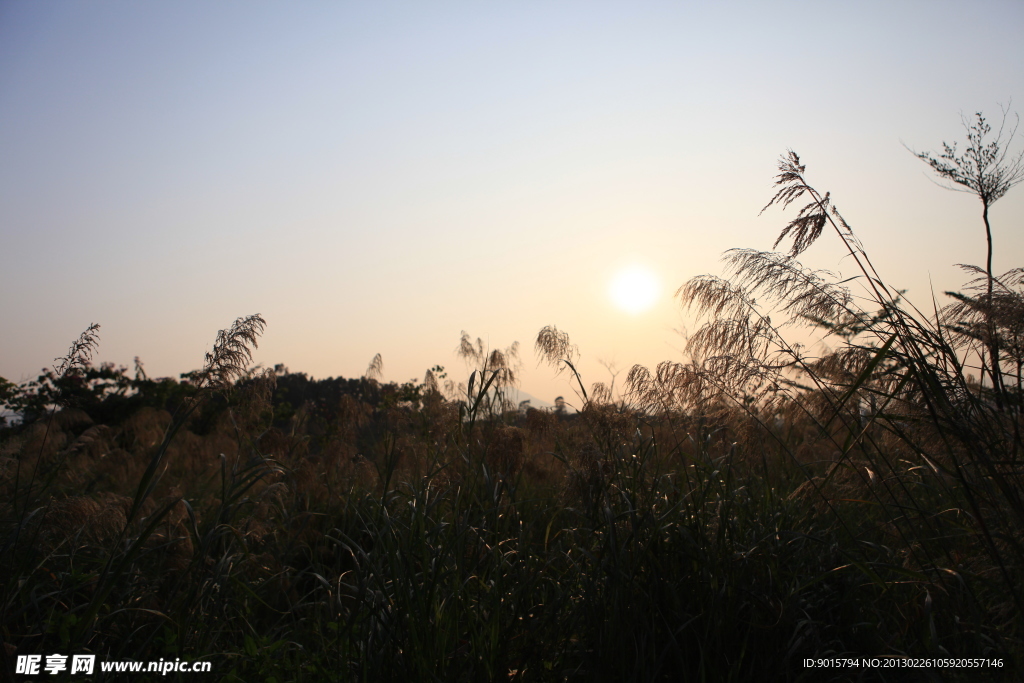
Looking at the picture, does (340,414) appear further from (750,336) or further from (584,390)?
(750,336)

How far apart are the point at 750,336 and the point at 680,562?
1.10m

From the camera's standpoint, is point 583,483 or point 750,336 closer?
point 583,483

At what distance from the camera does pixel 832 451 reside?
4211mm

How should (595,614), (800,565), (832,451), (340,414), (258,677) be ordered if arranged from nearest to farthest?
1. (595,614)
2. (800,565)
3. (258,677)
4. (832,451)
5. (340,414)

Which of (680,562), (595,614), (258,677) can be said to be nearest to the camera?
(595,614)

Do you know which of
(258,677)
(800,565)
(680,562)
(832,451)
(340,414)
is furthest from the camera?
(340,414)

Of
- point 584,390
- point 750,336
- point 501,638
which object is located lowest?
point 501,638

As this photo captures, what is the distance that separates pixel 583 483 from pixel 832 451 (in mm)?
2696

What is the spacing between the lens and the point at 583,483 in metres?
2.38

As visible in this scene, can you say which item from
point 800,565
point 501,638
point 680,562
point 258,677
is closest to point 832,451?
point 800,565

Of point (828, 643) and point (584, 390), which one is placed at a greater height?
point (584, 390)

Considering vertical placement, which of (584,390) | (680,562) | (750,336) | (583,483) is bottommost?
(680,562)

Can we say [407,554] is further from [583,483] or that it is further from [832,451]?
[832,451]

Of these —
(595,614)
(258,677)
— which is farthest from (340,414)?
(595,614)
